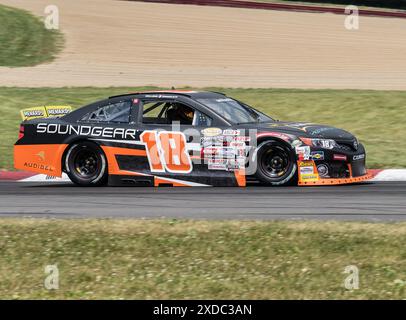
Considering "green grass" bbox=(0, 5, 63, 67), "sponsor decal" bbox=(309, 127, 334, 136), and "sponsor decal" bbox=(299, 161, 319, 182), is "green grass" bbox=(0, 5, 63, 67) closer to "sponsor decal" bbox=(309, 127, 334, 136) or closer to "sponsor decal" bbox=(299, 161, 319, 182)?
"sponsor decal" bbox=(309, 127, 334, 136)

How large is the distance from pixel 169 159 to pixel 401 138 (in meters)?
6.75

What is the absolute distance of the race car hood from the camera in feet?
45.0

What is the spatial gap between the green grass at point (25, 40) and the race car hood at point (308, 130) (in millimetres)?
17056

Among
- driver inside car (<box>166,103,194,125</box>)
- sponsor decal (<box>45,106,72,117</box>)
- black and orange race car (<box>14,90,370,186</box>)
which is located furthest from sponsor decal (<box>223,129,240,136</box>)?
sponsor decal (<box>45,106,72,117</box>)

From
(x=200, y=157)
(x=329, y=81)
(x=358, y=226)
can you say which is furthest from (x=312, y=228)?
(x=329, y=81)

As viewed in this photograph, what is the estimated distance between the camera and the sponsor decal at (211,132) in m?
13.9

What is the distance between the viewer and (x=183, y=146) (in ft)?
45.9

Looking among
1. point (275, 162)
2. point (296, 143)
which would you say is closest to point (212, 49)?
point (275, 162)

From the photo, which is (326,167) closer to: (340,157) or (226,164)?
(340,157)

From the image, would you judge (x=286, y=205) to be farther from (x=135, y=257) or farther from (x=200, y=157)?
(x=135, y=257)

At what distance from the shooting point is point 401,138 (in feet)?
62.7

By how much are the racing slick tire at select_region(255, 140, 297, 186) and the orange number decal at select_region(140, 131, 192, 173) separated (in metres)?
1.04

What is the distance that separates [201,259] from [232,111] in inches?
242

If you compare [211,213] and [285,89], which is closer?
[211,213]
